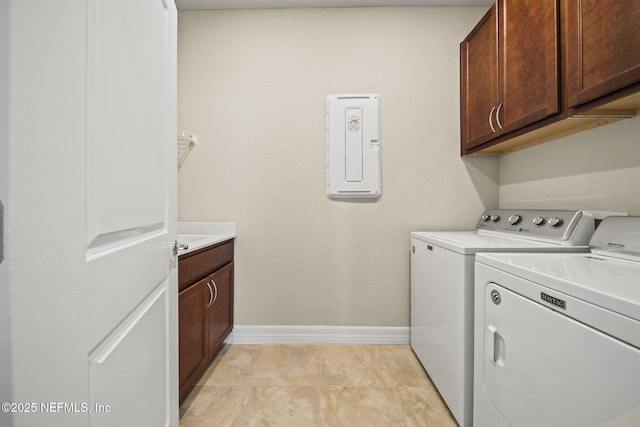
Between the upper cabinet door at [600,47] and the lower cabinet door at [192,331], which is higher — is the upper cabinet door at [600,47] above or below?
above

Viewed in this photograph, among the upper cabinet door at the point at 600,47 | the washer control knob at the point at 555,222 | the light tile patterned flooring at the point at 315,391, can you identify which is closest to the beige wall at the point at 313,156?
the light tile patterned flooring at the point at 315,391

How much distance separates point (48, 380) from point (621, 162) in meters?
2.09

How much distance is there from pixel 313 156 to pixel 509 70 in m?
1.32

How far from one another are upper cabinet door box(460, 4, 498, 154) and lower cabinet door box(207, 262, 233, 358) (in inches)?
78.9

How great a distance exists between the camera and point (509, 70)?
150 cm

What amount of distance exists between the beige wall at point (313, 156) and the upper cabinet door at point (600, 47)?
100cm

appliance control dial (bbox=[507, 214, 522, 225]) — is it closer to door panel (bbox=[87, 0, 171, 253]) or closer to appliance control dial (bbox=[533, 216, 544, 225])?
appliance control dial (bbox=[533, 216, 544, 225])

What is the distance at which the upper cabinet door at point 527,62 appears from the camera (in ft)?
3.96

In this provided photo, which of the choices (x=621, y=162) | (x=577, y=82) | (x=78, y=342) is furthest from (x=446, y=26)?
(x=78, y=342)

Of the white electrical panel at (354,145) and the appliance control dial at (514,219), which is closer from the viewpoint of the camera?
the appliance control dial at (514,219)

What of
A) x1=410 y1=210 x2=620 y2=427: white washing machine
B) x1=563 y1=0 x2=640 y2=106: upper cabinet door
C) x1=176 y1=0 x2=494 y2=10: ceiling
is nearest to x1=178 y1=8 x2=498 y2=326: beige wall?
x1=176 y1=0 x2=494 y2=10: ceiling

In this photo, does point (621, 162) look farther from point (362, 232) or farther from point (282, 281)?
point (282, 281)

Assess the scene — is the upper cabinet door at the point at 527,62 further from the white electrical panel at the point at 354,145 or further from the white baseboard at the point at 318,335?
the white baseboard at the point at 318,335

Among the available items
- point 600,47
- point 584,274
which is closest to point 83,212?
point 584,274
